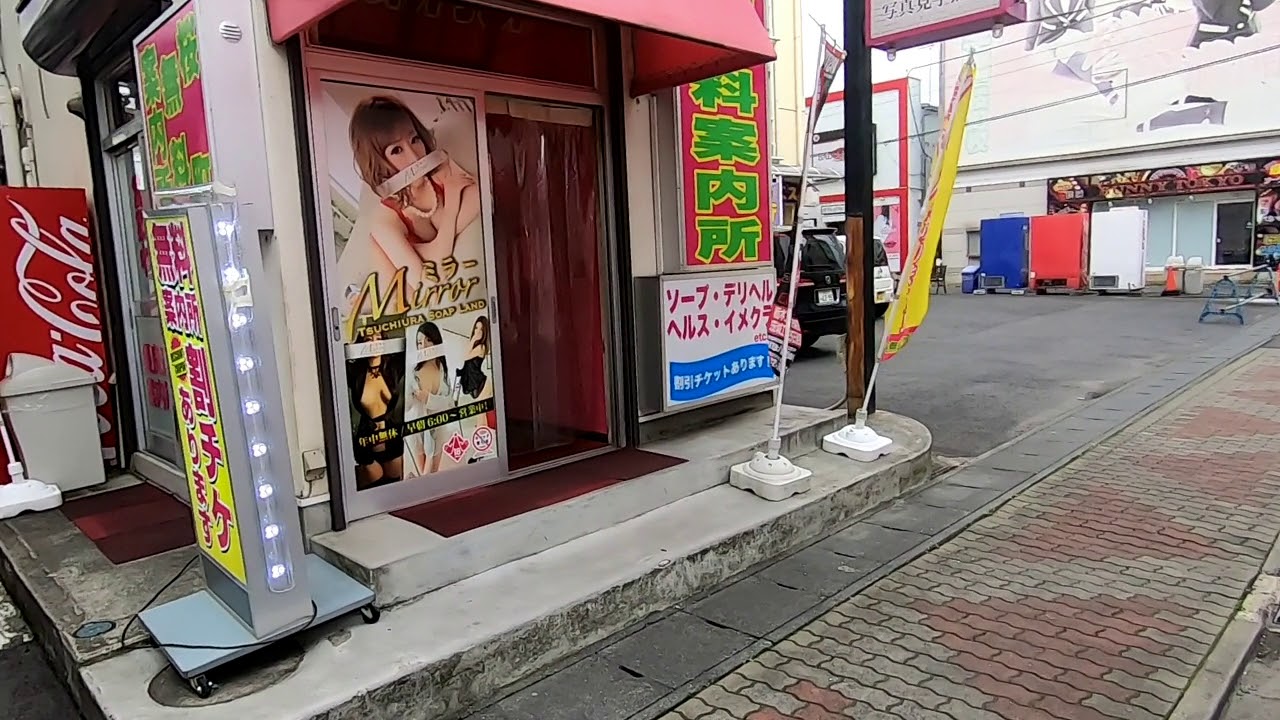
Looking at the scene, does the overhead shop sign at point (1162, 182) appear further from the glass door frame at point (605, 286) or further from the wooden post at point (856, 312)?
the glass door frame at point (605, 286)

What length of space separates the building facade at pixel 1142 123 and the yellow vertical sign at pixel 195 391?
21.8 meters

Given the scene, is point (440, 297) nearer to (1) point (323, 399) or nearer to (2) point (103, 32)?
(1) point (323, 399)

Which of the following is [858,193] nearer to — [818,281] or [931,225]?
[931,225]

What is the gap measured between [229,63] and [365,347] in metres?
1.39

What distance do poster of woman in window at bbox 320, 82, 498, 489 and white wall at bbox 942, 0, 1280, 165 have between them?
65.2 feet

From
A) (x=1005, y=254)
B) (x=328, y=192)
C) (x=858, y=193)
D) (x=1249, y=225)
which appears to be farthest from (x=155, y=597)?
(x=1249, y=225)

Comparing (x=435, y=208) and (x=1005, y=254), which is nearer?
(x=435, y=208)

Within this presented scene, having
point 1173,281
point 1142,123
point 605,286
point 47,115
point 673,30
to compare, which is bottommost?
point 1173,281

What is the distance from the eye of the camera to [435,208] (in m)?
4.36

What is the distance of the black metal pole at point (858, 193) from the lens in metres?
5.89

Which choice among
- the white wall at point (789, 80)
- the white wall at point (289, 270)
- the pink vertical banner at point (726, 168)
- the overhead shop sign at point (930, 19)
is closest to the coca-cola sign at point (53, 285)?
the white wall at point (289, 270)

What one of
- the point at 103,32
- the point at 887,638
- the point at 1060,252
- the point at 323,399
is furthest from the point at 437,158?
the point at 1060,252

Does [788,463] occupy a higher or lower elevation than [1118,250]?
lower

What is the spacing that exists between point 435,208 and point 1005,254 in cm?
2071
